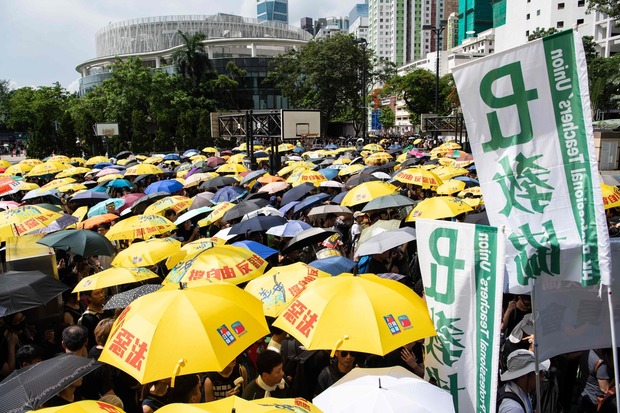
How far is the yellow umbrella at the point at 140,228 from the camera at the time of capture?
7660mm

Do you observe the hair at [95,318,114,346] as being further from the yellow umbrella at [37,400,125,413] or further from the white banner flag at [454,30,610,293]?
the white banner flag at [454,30,610,293]

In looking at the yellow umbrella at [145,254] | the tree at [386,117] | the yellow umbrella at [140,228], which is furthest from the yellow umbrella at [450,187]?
the tree at [386,117]

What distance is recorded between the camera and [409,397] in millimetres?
2988

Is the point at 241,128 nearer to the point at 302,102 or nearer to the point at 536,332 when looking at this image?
the point at 536,332

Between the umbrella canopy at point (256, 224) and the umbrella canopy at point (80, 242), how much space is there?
6.18 ft

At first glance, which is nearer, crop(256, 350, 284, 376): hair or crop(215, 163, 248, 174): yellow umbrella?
crop(256, 350, 284, 376): hair

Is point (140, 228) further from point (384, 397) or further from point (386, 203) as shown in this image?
point (384, 397)

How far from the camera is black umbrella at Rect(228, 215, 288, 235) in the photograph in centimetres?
770

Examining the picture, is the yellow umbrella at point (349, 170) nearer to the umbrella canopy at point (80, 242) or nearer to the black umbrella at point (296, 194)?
the black umbrella at point (296, 194)

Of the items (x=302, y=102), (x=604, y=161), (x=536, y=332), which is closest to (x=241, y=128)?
(x=604, y=161)

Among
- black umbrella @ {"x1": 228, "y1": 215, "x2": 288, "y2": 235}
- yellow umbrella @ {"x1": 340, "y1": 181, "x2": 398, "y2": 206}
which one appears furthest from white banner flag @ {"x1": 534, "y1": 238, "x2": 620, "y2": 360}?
yellow umbrella @ {"x1": 340, "y1": 181, "x2": 398, "y2": 206}

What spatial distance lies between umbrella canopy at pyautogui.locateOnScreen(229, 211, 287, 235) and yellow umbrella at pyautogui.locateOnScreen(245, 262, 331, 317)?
2.48 metres

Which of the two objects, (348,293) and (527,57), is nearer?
(527,57)

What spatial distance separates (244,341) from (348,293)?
90 centimetres
